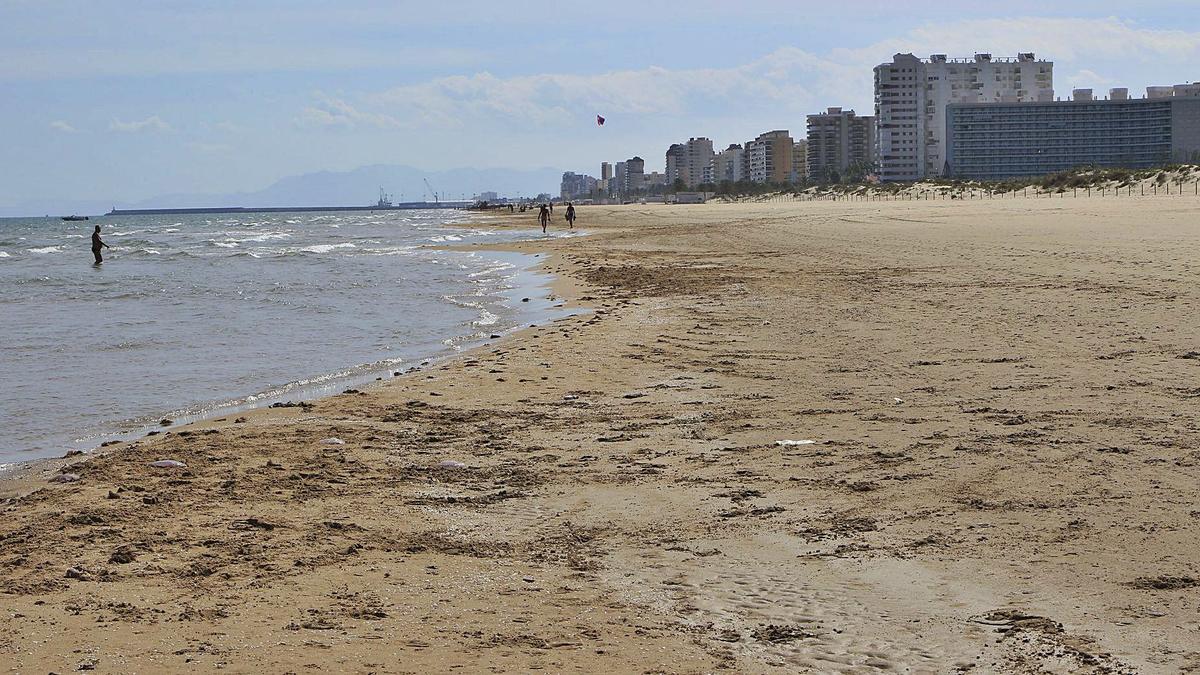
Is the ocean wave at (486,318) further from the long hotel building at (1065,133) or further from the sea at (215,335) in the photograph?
the long hotel building at (1065,133)

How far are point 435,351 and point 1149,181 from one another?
181ft

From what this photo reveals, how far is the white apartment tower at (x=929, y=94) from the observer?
179875 mm

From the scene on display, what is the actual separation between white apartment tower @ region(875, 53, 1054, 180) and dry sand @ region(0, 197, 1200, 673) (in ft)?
561

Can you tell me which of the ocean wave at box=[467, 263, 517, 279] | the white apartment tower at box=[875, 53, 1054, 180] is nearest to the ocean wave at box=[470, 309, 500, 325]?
the ocean wave at box=[467, 263, 517, 279]

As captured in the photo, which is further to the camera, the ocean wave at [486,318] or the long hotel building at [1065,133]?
the long hotel building at [1065,133]

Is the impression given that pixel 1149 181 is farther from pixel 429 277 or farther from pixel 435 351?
pixel 435 351

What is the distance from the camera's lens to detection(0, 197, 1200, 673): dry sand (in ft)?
12.9

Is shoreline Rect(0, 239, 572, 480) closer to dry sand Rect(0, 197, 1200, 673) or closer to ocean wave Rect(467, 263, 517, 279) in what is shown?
dry sand Rect(0, 197, 1200, 673)

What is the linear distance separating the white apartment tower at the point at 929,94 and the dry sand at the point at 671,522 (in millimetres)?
170924

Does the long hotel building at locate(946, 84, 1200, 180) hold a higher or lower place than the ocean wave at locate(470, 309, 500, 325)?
higher

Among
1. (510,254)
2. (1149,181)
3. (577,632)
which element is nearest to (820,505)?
(577,632)

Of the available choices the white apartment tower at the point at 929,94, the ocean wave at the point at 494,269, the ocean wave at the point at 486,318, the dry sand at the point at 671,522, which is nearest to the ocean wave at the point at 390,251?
the ocean wave at the point at 494,269

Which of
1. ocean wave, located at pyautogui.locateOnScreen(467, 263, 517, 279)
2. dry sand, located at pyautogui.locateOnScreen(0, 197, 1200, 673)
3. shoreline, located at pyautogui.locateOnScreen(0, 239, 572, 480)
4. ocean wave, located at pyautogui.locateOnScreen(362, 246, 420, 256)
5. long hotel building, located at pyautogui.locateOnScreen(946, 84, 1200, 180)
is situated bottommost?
shoreline, located at pyautogui.locateOnScreen(0, 239, 572, 480)

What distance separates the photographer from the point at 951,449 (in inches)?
254
